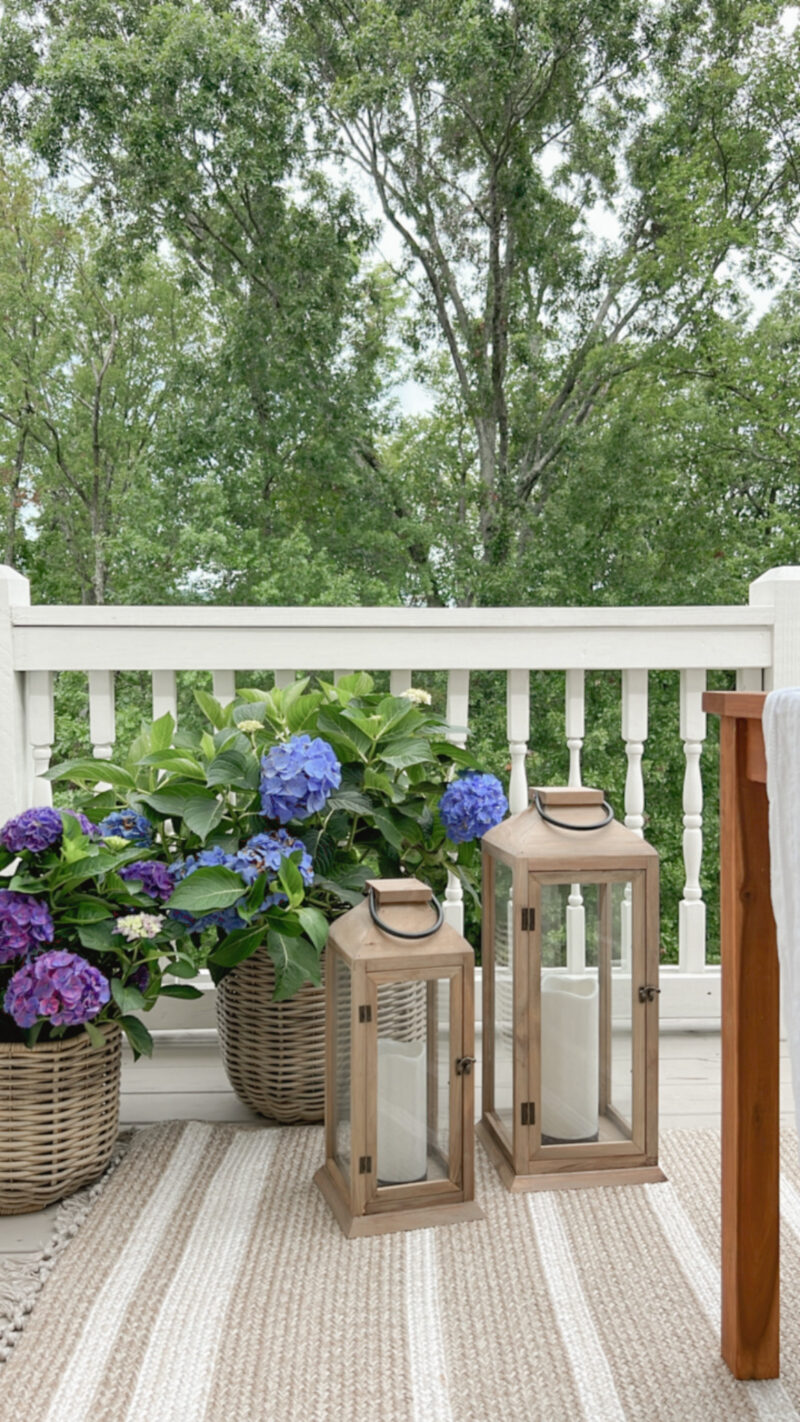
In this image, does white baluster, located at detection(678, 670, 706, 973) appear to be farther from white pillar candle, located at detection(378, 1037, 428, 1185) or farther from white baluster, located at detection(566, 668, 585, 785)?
white pillar candle, located at detection(378, 1037, 428, 1185)

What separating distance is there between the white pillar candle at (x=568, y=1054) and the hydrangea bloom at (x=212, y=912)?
44cm

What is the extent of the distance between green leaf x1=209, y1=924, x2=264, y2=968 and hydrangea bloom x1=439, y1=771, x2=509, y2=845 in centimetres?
34

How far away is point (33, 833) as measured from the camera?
4.64 ft

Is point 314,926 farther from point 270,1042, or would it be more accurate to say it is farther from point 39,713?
point 39,713

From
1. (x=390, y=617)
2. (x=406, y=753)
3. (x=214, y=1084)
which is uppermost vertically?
(x=390, y=617)

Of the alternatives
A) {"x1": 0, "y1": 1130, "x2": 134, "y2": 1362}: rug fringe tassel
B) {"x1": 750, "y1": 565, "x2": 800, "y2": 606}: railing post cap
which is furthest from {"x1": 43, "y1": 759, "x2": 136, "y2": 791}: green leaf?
{"x1": 750, "y1": 565, "x2": 800, "y2": 606}: railing post cap

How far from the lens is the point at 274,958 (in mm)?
1479

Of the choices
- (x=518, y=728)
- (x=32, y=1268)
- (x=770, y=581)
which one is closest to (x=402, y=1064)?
(x=32, y=1268)

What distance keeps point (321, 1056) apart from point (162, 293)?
8.46m

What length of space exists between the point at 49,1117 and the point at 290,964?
365mm

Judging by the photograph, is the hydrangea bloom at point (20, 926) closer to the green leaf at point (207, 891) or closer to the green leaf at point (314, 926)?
the green leaf at point (207, 891)

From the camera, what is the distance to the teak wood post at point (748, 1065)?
3.37 ft

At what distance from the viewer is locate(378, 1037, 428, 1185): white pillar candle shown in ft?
4.30

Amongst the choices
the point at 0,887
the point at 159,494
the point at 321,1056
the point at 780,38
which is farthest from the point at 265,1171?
the point at 780,38
